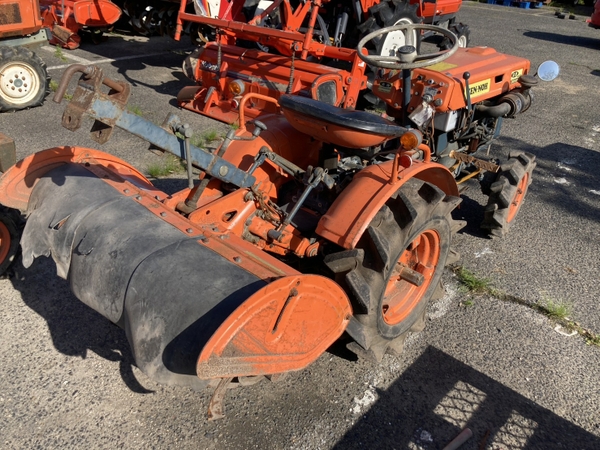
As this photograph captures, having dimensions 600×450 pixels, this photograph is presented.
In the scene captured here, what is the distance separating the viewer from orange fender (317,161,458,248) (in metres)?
2.25

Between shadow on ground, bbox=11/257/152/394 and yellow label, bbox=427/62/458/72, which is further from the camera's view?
yellow label, bbox=427/62/458/72

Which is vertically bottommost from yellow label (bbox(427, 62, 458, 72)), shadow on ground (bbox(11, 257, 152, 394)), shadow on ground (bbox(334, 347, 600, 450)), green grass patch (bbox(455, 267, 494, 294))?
shadow on ground (bbox(334, 347, 600, 450))

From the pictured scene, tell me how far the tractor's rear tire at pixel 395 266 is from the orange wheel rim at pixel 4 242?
6.72 feet

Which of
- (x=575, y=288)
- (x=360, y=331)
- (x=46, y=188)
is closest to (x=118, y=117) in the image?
(x=46, y=188)

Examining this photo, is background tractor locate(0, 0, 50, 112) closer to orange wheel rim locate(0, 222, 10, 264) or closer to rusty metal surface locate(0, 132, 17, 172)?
orange wheel rim locate(0, 222, 10, 264)

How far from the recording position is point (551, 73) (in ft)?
12.9

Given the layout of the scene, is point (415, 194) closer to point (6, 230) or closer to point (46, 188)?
point (46, 188)

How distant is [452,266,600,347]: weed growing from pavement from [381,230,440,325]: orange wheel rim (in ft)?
1.72

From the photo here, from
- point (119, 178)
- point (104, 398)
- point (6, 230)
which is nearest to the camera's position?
point (104, 398)

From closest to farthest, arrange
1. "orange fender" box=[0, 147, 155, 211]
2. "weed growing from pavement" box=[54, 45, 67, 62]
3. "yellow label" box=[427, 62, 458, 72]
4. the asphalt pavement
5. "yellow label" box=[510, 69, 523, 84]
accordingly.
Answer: the asphalt pavement
"orange fender" box=[0, 147, 155, 211]
"yellow label" box=[427, 62, 458, 72]
"yellow label" box=[510, 69, 523, 84]
"weed growing from pavement" box=[54, 45, 67, 62]

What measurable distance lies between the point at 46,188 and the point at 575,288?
328 centimetres

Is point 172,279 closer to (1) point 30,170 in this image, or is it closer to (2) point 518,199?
(1) point 30,170

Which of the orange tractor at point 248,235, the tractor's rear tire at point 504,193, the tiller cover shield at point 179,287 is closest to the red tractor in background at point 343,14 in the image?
the tractor's rear tire at point 504,193

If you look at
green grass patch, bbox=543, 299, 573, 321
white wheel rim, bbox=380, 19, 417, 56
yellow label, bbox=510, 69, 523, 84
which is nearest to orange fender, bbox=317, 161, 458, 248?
green grass patch, bbox=543, 299, 573, 321
